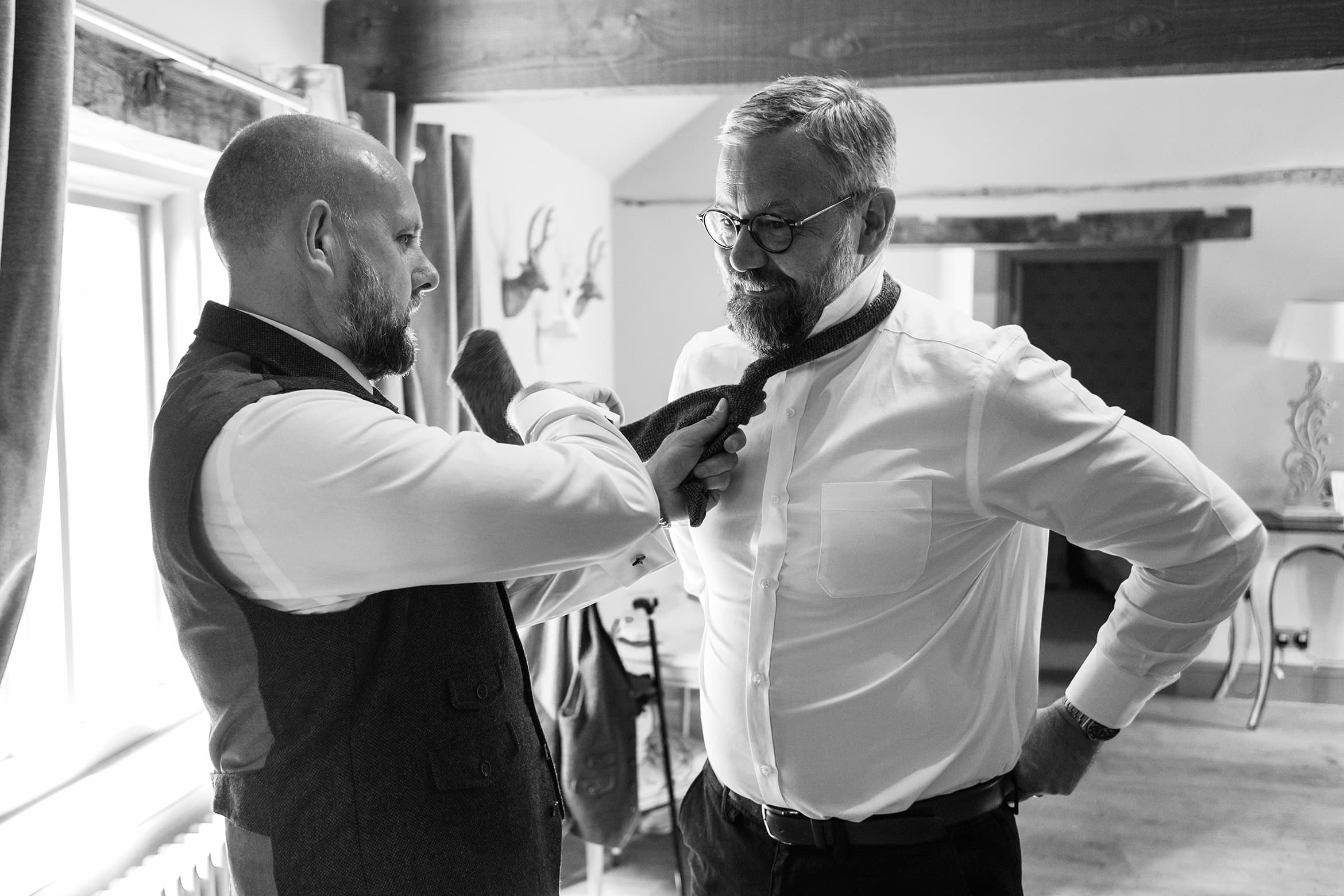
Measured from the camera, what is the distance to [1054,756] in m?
1.40

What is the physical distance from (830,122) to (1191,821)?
356 centimetres

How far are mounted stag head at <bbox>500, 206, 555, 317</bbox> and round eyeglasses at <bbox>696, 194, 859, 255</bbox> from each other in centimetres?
281

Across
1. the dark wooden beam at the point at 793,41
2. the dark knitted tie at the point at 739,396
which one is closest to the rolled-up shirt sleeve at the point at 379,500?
the dark knitted tie at the point at 739,396

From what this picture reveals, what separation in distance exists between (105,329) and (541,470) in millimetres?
1701

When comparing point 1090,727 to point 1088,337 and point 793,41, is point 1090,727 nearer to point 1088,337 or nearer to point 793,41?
point 793,41

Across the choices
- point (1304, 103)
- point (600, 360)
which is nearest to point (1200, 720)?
point (1304, 103)

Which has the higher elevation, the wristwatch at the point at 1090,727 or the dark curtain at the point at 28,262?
the dark curtain at the point at 28,262

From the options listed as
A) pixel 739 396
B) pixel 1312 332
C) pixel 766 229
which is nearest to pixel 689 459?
pixel 739 396

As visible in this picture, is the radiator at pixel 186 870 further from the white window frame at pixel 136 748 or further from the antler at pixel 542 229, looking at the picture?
the antler at pixel 542 229

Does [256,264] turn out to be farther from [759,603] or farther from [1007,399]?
[1007,399]

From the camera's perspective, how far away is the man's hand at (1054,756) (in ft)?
4.57

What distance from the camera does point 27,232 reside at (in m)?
1.36

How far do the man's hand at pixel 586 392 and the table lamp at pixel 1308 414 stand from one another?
4.65 meters

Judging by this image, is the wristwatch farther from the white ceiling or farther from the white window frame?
the white ceiling
